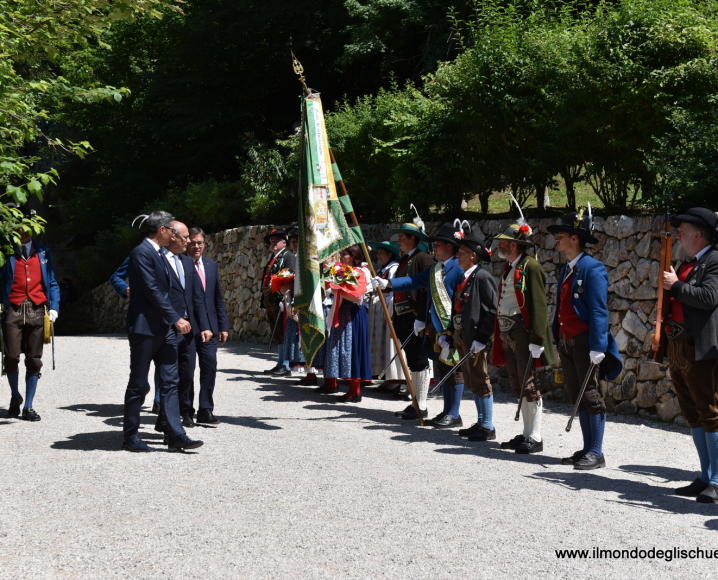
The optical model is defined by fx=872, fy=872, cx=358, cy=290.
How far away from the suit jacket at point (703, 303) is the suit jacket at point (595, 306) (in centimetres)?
83

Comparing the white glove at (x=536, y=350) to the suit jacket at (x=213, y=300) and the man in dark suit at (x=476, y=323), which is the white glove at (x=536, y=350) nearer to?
the man in dark suit at (x=476, y=323)

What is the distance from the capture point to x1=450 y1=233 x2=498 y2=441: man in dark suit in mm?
7965

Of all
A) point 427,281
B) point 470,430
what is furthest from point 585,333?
point 427,281

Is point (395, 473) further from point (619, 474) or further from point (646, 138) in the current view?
point (646, 138)

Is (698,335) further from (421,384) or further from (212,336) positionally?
(212,336)

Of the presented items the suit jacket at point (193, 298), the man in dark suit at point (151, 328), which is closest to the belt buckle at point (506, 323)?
the man in dark suit at point (151, 328)

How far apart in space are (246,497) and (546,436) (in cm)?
355

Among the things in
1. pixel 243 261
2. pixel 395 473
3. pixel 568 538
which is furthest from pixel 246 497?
→ pixel 243 261

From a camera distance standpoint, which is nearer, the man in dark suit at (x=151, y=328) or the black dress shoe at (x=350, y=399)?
the man in dark suit at (x=151, y=328)

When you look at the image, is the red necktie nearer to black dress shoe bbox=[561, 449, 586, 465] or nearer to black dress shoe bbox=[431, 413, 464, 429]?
black dress shoe bbox=[431, 413, 464, 429]

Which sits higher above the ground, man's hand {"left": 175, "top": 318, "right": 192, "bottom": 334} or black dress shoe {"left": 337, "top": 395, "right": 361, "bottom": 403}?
man's hand {"left": 175, "top": 318, "right": 192, "bottom": 334}

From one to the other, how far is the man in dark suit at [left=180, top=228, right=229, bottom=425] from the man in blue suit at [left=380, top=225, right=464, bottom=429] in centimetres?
175

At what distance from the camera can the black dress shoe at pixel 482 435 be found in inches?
316

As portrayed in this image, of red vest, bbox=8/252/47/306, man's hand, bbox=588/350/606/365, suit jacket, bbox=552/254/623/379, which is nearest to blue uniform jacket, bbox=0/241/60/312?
red vest, bbox=8/252/47/306
